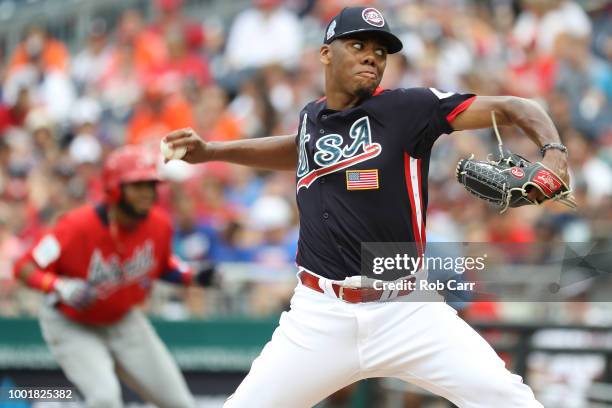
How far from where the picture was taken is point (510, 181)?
15.1ft

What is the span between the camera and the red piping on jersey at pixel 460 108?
16.4 ft

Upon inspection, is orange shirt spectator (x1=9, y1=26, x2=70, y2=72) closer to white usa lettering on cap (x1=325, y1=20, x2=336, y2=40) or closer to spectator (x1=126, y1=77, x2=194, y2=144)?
spectator (x1=126, y1=77, x2=194, y2=144)

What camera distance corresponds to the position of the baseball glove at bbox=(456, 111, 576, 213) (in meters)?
4.53

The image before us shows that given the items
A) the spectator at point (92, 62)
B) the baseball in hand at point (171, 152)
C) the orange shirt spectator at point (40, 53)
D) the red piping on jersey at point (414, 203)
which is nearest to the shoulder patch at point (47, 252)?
the baseball in hand at point (171, 152)

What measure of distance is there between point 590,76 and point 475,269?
253 inches

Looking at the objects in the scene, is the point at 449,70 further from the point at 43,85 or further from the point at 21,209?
the point at 43,85

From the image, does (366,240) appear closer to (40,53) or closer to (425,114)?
(425,114)

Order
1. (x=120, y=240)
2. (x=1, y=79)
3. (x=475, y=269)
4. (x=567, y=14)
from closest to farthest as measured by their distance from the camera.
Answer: (x=475, y=269) < (x=120, y=240) < (x=567, y=14) < (x=1, y=79)

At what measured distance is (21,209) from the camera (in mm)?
11875

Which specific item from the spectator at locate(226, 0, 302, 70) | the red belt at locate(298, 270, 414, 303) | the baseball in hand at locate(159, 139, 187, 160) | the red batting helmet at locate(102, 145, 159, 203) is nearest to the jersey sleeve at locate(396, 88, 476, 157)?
the red belt at locate(298, 270, 414, 303)

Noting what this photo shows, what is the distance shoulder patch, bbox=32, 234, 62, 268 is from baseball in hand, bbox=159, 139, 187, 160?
82.2 inches

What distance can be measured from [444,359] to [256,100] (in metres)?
7.94

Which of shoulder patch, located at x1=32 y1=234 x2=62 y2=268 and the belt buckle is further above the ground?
shoulder patch, located at x1=32 y1=234 x2=62 y2=268

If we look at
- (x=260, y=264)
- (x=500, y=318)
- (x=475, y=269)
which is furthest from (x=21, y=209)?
(x=475, y=269)
